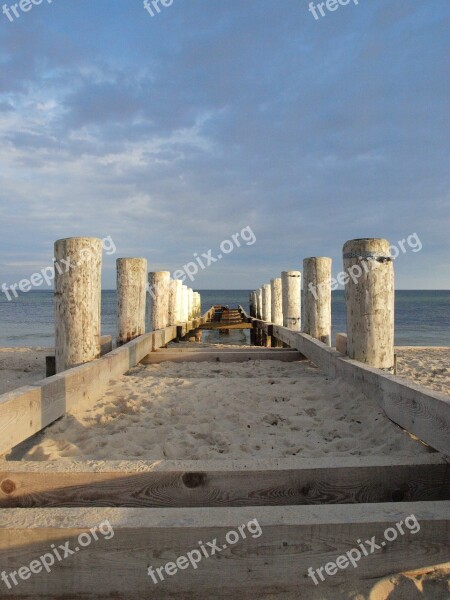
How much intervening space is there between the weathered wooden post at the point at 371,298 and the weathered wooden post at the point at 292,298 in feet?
16.8

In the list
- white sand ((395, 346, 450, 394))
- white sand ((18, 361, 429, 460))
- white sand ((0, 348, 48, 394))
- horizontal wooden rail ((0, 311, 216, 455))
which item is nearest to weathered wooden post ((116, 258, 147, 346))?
horizontal wooden rail ((0, 311, 216, 455))

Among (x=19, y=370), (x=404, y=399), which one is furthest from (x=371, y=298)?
(x=19, y=370)

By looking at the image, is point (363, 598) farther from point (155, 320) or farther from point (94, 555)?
point (155, 320)

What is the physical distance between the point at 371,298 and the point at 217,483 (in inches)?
108

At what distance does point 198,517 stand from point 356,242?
10.8 feet

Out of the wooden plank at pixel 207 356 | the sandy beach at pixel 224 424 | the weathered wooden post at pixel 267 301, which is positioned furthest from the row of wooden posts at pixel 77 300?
the weathered wooden post at pixel 267 301

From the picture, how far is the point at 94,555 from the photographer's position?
73.4 inches

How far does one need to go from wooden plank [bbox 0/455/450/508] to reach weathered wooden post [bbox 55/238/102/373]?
2296 millimetres

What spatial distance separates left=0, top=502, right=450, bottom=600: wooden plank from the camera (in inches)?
73.5

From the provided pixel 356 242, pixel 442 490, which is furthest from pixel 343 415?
pixel 356 242

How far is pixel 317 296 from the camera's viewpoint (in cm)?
695

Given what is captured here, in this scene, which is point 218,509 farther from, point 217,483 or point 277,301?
point 277,301

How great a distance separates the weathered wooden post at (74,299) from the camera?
4.60m

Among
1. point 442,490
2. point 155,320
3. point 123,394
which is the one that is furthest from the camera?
point 155,320
